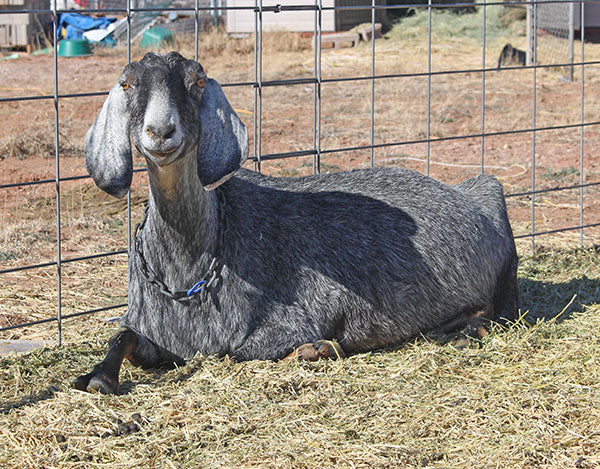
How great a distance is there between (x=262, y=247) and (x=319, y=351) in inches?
24.2

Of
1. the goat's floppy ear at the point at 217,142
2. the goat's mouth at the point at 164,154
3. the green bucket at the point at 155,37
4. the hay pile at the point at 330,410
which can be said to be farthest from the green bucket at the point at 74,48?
the goat's mouth at the point at 164,154

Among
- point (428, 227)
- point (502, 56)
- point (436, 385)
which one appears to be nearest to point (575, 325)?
point (428, 227)

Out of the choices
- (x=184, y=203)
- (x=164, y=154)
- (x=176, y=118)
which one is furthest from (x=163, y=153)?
(x=184, y=203)


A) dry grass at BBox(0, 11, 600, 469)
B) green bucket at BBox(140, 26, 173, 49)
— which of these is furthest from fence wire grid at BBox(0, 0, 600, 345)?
green bucket at BBox(140, 26, 173, 49)

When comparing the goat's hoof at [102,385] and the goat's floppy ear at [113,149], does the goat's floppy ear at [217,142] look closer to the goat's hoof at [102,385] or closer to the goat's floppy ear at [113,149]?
the goat's floppy ear at [113,149]

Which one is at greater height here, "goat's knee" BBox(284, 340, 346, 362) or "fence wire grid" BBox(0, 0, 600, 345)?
"fence wire grid" BBox(0, 0, 600, 345)

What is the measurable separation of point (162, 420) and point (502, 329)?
2230 mm

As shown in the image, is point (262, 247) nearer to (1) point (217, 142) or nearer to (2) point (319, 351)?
(2) point (319, 351)

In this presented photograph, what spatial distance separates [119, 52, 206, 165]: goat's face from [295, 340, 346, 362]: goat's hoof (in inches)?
48.4

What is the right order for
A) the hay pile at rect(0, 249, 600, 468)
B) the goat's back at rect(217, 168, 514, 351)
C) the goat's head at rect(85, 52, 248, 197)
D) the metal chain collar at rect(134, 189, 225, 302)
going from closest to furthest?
the hay pile at rect(0, 249, 600, 468) → the goat's head at rect(85, 52, 248, 197) → the metal chain collar at rect(134, 189, 225, 302) → the goat's back at rect(217, 168, 514, 351)

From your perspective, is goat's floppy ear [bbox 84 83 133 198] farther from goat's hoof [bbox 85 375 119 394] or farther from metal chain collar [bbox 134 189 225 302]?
goat's hoof [bbox 85 375 119 394]

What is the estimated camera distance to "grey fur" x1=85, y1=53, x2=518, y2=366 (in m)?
4.15

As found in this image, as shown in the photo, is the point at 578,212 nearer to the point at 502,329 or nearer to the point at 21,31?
the point at 502,329

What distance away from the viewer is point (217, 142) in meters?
4.13
